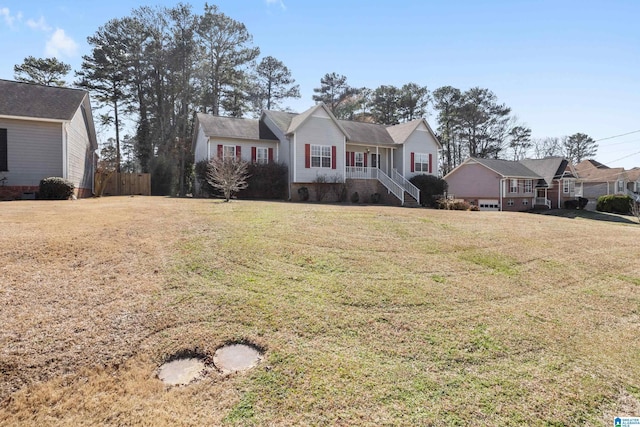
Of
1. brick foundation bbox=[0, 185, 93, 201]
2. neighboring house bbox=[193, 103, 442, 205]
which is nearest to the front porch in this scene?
neighboring house bbox=[193, 103, 442, 205]

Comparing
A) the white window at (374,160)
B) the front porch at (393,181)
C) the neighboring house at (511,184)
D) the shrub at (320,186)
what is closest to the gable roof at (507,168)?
the neighboring house at (511,184)

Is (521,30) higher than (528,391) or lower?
higher

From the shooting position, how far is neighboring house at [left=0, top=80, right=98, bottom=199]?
1509cm

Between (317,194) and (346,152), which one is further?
(346,152)

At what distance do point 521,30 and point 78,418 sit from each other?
15.8m

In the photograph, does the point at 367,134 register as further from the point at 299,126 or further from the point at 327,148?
the point at 299,126

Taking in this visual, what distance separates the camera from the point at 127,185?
25.2 metres

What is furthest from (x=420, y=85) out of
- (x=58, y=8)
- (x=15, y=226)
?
(x=15, y=226)

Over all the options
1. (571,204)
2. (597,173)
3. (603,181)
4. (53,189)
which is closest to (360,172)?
(53,189)

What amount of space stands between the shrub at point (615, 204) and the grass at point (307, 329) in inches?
1212

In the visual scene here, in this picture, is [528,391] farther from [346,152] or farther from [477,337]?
[346,152]

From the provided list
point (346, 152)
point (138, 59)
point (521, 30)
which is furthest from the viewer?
point (138, 59)

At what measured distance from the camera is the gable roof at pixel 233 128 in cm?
2223

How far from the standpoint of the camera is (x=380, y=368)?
12.3 feet
